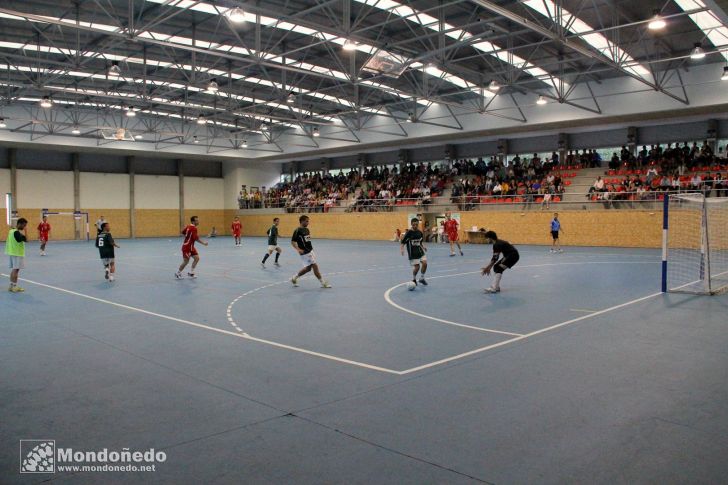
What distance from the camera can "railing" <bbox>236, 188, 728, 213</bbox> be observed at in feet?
102

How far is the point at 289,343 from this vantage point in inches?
356

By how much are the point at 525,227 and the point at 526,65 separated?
1198 centimetres

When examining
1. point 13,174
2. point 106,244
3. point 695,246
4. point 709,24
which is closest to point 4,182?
point 13,174

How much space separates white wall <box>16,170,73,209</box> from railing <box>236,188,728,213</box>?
77.5 feet

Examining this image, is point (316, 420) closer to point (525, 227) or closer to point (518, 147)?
point (525, 227)

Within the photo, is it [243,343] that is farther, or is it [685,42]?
[685,42]

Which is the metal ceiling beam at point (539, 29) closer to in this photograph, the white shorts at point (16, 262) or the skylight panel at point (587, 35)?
the skylight panel at point (587, 35)

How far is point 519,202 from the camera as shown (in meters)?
36.9

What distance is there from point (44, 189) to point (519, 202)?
1602 inches

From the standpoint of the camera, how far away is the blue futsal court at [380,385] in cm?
468

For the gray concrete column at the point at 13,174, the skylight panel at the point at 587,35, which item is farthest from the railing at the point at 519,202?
the gray concrete column at the point at 13,174

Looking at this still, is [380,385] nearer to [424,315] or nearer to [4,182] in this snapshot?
[424,315]

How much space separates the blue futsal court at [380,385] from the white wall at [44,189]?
128ft

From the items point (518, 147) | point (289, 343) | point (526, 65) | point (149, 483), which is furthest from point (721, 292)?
point (518, 147)
